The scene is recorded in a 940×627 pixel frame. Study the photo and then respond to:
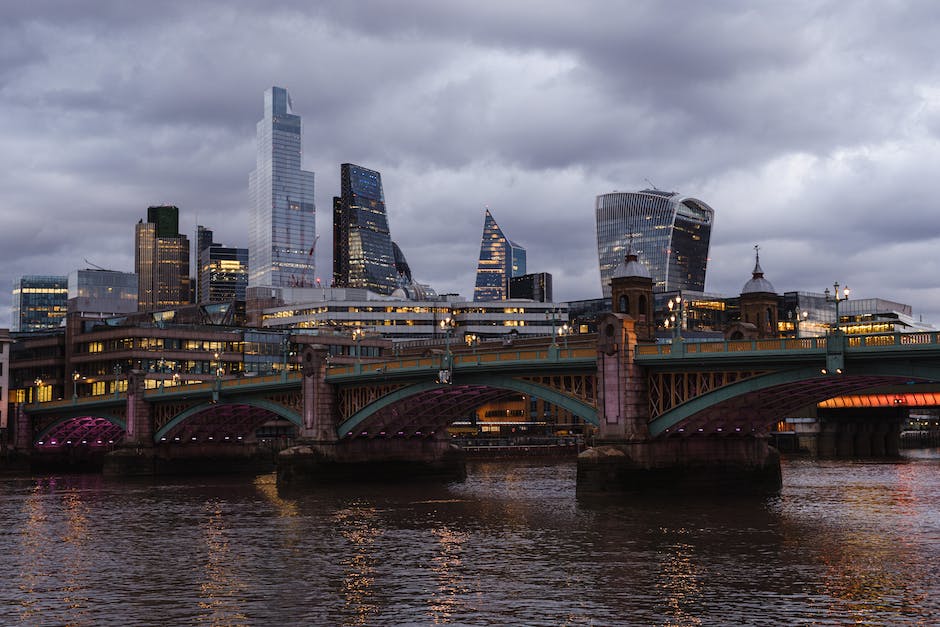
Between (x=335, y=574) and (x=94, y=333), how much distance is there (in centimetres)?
12841

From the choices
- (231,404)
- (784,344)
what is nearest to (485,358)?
(784,344)

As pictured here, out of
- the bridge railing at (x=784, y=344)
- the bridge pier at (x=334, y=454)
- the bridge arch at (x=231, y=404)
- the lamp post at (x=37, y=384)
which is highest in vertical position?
the lamp post at (x=37, y=384)

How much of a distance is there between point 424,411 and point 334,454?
8325mm

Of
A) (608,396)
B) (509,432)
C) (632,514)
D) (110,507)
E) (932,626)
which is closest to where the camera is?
(932,626)

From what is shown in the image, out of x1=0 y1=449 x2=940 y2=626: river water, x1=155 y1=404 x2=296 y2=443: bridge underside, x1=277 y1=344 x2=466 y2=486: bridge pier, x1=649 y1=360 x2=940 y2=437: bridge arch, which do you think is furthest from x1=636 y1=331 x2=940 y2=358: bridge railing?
x1=155 y1=404 x2=296 y2=443: bridge underside

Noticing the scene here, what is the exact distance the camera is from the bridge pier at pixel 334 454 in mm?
89625

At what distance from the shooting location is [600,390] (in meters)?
68.8

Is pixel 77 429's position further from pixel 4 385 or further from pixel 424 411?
pixel 424 411

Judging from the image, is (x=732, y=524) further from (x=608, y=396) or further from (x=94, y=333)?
(x=94, y=333)

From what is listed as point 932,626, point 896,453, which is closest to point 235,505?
point 932,626

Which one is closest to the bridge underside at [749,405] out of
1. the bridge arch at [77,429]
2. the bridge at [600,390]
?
the bridge at [600,390]

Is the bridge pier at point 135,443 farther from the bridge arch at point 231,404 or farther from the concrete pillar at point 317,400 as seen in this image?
the concrete pillar at point 317,400

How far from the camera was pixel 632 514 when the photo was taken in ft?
192

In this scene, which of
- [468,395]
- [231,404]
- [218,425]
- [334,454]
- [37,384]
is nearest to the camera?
[468,395]
